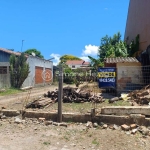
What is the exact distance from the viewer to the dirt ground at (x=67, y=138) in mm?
5172

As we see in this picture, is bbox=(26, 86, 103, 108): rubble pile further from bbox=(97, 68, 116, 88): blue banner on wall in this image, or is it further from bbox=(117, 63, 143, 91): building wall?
bbox=(117, 63, 143, 91): building wall

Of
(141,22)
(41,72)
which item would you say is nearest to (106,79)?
(141,22)

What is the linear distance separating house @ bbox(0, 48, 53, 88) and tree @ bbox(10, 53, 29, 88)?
2.01ft

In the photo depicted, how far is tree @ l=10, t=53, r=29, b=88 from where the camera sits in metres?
20.7

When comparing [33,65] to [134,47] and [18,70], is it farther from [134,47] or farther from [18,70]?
[134,47]

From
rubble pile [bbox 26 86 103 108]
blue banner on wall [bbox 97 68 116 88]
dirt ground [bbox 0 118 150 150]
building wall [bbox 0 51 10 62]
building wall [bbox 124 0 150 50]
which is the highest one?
building wall [bbox 124 0 150 50]

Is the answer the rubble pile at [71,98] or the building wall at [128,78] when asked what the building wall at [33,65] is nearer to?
the building wall at [128,78]

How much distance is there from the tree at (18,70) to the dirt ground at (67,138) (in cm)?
1405

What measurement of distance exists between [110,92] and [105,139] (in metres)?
7.64

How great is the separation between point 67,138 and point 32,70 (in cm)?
2002

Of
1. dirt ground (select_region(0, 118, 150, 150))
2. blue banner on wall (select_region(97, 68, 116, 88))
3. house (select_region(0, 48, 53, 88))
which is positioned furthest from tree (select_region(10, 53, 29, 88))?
dirt ground (select_region(0, 118, 150, 150))

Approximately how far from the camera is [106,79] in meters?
11.8

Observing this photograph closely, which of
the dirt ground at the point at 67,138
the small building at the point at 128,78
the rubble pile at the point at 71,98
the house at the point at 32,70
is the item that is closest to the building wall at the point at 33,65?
the house at the point at 32,70

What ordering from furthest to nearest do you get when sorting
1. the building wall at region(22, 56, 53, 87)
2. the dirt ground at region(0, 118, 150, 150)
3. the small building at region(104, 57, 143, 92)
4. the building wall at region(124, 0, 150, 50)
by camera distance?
the building wall at region(22, 56, 53, 87), the building wall at region(124, 0, 150, 50), the small building at region(104, 57, 143, 92), the dirt ground at region(0, 118, 150, 150)
